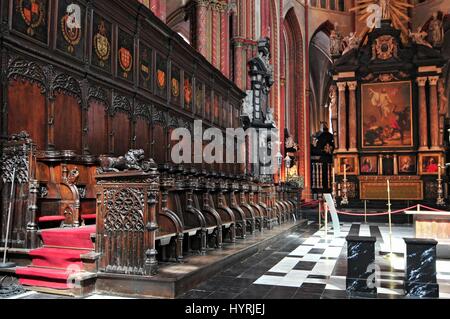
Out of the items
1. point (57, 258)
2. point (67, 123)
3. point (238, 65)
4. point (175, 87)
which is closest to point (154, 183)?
point (57, 258)

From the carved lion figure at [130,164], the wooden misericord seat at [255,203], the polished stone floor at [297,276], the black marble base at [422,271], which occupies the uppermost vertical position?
the carved lion figure at [130,164]

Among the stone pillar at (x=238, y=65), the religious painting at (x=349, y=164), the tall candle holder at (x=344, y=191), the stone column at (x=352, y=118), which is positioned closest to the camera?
the stone pillar at (x=238, y=65)

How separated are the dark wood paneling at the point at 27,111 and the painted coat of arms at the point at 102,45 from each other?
1711 mm

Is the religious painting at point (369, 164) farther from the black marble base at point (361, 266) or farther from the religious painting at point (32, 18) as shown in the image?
the religious painting at point (32, 18)

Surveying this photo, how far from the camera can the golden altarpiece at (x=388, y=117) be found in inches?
717

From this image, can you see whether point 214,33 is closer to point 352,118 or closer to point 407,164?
point 352,118

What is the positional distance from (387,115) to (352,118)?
153 centimetres

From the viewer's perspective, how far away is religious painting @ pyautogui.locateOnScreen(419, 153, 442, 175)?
17.9 meters

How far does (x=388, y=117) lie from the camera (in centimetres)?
1903

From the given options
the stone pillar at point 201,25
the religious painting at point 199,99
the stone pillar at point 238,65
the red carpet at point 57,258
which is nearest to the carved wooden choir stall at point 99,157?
the red carpet at point 57,258

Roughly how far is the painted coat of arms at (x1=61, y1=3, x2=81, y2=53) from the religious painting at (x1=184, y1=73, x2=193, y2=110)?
4.72 metres

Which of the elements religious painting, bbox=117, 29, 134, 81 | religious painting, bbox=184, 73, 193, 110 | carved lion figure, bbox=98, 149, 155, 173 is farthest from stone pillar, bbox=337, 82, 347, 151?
carved lion figure, bbox=98, 149, 155, 173

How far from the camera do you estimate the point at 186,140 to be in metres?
11.0
